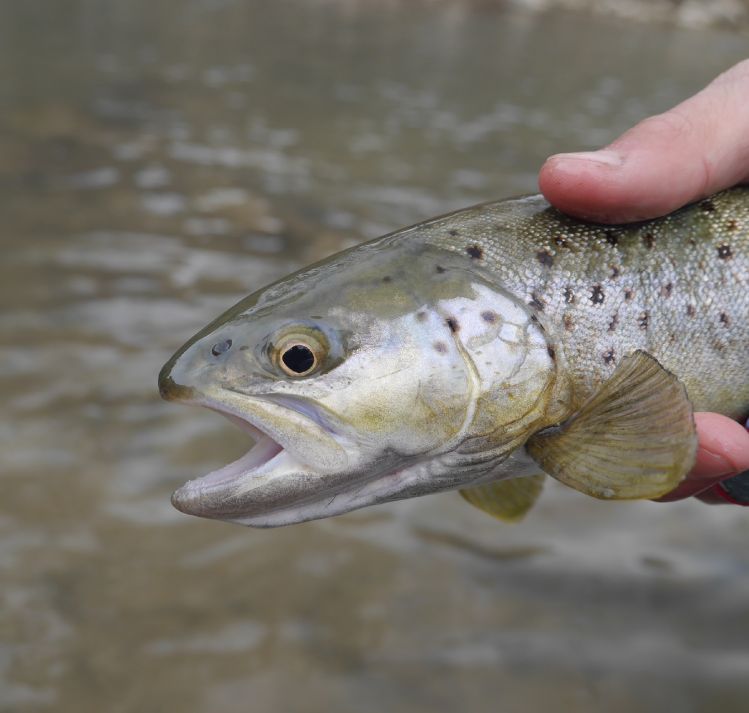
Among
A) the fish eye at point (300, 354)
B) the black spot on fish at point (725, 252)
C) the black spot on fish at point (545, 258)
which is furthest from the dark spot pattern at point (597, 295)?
the fish eye at point (300, 354)

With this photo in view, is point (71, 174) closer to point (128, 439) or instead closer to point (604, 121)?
point (128, 439)

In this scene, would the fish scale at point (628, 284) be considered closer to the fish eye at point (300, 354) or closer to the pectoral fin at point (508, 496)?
the fish eye at point (300, 354)

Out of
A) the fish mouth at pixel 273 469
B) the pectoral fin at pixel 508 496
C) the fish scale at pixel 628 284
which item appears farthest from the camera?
the pectoral fin at pixel 508 496

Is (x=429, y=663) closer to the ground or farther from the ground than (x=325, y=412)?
closer to the ground

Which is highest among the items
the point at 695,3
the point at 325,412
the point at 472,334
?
the point at 472,334

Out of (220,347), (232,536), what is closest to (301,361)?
(220,347)

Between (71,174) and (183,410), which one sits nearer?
(183,410)

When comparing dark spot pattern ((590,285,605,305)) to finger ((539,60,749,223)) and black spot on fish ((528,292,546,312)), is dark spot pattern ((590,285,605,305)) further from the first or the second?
finger ((539,60,749,223))

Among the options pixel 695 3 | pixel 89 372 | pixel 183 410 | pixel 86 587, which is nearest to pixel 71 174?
pixel 89 372
